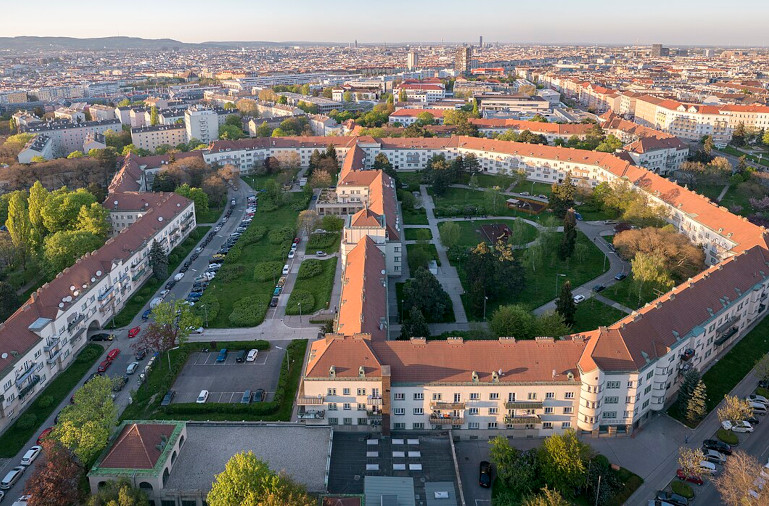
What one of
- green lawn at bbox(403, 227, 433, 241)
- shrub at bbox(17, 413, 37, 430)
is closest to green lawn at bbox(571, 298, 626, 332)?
green lawn at bbox(403, 227, 433, 241)

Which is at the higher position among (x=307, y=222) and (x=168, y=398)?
(x=307, y=222)

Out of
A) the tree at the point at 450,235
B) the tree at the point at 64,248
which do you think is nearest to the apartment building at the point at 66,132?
the tree at the point at 64,248

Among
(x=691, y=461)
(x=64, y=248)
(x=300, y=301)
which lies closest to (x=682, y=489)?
(x=691, y=461)

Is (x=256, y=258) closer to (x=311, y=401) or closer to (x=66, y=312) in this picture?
(x=66, y=312)

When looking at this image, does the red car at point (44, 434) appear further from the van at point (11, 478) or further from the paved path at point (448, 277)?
the paved path at point (448, 277)

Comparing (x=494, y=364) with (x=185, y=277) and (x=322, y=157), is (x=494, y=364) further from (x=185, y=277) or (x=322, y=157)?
(x=322, y=157)

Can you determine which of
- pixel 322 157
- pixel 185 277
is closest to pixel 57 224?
pixel 185 277

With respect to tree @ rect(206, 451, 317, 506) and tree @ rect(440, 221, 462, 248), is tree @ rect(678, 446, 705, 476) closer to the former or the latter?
tree @ rect(206, 451, 317, 506)
